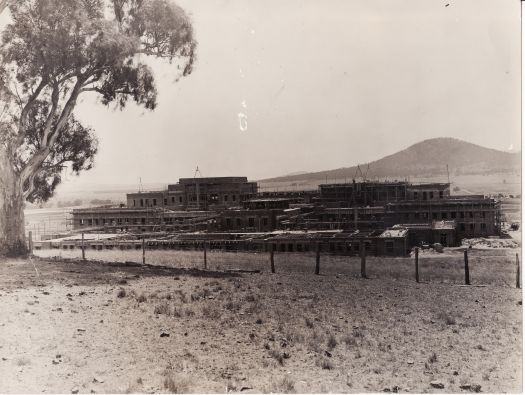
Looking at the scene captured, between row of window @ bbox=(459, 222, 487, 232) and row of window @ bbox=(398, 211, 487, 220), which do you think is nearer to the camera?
row of window @ bbox=(459, 222, 487, 232)

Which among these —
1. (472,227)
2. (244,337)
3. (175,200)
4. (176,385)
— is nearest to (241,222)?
(175,200)

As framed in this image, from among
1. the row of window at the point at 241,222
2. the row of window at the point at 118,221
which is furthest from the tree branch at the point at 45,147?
the row of window at the point at 118,221

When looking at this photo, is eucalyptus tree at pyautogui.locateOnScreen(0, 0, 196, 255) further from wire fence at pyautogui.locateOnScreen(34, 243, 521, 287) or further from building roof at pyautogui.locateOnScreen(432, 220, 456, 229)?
building roof at pyautogui.locateOnScreen(432, 220, 456, 229)

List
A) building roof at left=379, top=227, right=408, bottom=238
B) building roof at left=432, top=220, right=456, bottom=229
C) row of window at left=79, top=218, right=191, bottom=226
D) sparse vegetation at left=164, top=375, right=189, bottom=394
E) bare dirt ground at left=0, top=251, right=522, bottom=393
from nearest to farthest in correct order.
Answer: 1. sparse vegetation at left=164, top=375, right=189, bottom=394
2. bare dirt ground at left=0, top=251, right=522, bottom=393
3. building roof at left=379, top=227, right=408, bottom=238
4. building roof at left=432, top=220, right=456, bottom=229
5. row of window at left=79, top=218, right=191, bottom=226

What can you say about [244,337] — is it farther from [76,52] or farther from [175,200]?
[175,200]

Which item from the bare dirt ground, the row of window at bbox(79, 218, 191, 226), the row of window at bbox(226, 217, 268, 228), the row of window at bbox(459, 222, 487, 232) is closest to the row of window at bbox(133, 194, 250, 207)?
the row of window at bbox(79, 218, 191, 226)

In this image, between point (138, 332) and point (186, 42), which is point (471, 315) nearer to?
point (138, 332)
